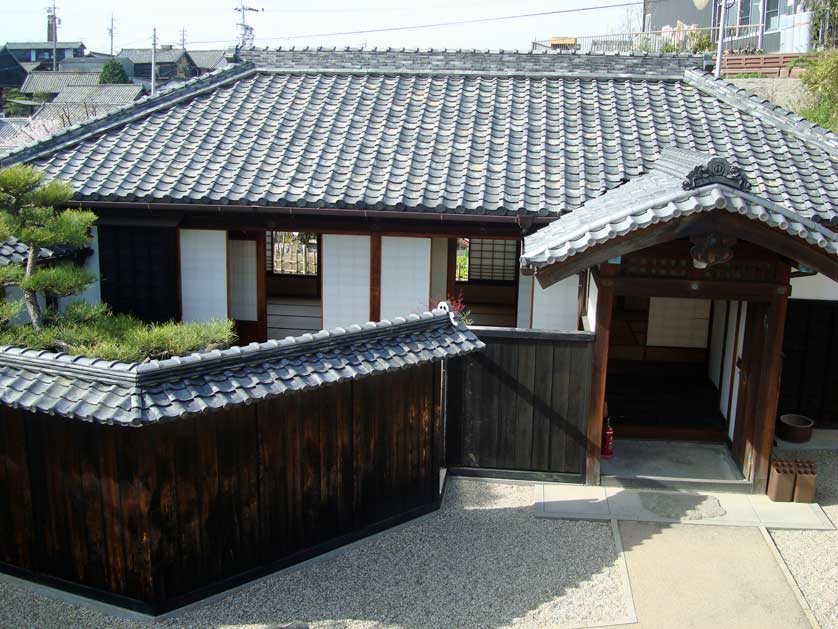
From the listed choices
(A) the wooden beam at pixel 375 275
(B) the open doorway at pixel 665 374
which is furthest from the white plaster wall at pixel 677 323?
(A) the wooden beam at pixel 375 275

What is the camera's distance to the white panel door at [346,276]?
12.0 m

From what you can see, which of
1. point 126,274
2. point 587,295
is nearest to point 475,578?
point 587,295

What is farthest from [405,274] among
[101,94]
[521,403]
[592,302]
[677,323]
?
[101,94]

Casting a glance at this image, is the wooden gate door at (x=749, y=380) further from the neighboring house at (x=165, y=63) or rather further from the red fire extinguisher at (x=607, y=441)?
the neighboring house at (x=165, y=63)

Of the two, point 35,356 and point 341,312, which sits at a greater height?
point 35,356

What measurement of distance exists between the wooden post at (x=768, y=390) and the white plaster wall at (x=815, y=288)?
96.9 inches

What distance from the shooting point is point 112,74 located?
69.0 m

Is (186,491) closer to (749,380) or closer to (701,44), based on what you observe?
(749,380)

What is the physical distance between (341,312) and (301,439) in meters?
4.75

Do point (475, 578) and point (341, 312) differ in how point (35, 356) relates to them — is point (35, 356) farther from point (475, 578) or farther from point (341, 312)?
point (341, 312)

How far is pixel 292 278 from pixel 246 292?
445cm

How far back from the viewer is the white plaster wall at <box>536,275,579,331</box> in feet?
38.5

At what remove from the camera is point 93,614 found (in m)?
6.90

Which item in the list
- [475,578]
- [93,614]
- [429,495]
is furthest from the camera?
[429,495]
